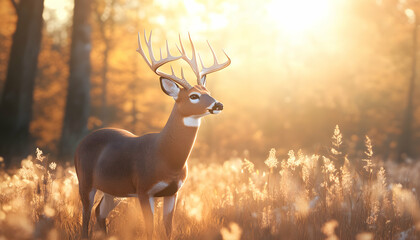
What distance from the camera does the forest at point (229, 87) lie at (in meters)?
5.46

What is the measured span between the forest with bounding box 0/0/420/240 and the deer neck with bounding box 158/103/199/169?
31.7 inches

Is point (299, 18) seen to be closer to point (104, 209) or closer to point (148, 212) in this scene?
point (104, 209)

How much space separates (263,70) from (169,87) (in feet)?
62.6

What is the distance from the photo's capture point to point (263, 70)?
23375mm

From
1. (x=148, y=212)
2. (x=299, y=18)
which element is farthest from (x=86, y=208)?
(x=299, y=18)

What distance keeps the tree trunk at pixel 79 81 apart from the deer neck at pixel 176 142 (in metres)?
5.68

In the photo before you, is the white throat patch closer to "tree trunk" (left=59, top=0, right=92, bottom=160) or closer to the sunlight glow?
"tree trunk" (left=59, top=0, right=92, bottom=160)

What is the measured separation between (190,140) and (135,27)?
17.3 m

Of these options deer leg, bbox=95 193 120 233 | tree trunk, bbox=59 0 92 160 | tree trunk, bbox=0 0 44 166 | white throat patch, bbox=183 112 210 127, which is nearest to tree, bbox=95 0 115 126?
tree trunk, bbox=0 0 44 166

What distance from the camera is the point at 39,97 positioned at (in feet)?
76.0

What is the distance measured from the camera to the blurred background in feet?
59.6

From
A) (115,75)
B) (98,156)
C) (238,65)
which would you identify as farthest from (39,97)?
(98,156)

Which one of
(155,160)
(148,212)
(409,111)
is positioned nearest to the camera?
(148,212)

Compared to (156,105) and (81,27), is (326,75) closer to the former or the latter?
(156,105)
